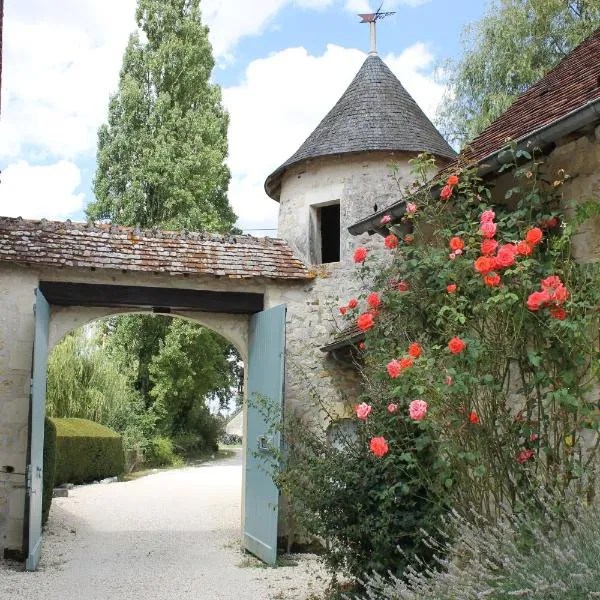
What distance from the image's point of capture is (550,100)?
5.89 metres

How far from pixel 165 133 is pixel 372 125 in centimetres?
1311

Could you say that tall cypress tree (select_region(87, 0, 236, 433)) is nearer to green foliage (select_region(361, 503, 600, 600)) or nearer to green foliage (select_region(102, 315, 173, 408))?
green foliage (select_region(102, 315, 173, 408))

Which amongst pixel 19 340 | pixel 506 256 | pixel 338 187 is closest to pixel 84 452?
pixel 19 340

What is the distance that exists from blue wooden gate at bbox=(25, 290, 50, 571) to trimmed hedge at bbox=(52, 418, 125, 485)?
742 centimetres

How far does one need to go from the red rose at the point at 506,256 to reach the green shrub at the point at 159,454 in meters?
18.2

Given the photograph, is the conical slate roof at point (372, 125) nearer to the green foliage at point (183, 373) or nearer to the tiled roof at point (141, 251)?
the tiled roof at point (141, 251)

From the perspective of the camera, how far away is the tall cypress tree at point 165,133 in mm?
21859

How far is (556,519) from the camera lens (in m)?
3.79

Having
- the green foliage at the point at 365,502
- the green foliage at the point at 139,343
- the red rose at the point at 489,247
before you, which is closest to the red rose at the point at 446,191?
the red rose at the point at 489,247

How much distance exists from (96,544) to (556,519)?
7.02 m

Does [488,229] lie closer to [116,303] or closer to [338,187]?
[116,303]

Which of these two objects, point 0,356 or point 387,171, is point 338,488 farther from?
point 387,171

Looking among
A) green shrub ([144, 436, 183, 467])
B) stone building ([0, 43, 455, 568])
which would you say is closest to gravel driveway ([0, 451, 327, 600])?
stone building ([0, 43, 455, 568])

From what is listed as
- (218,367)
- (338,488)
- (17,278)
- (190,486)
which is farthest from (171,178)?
(338,488)
